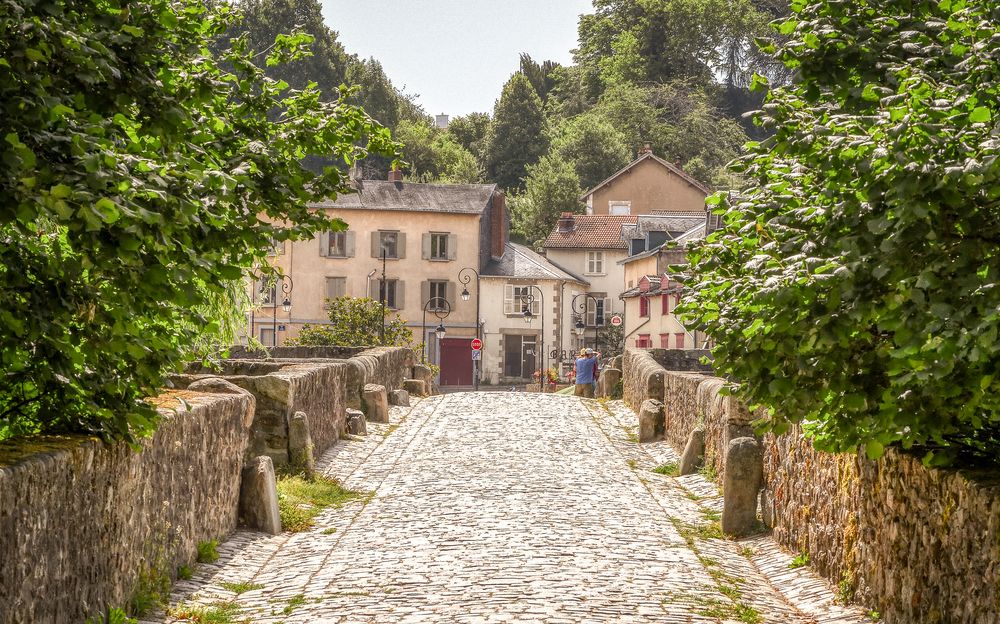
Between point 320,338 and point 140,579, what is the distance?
27.9 m

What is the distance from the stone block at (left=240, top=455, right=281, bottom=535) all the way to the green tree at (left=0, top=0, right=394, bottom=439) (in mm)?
3880

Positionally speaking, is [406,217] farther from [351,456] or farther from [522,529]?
[522,529]

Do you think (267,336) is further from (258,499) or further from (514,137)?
(258,499)

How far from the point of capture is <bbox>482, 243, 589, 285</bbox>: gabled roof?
199 ft

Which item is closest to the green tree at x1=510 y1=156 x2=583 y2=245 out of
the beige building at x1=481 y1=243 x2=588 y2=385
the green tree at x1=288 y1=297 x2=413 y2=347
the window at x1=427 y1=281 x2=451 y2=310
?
the beige building at x1=481 y1=243 x2=588 y2=385

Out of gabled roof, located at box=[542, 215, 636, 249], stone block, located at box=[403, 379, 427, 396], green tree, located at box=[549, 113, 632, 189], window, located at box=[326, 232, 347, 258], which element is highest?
green tree, located at box=[549, 113, 632, 189]

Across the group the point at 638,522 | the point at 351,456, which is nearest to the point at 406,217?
the point at 351,456

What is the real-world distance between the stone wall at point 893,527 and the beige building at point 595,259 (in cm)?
5439

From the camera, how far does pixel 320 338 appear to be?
3575 cm

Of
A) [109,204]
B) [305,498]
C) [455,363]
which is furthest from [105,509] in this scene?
[455,363]

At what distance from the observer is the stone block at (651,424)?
2031cm

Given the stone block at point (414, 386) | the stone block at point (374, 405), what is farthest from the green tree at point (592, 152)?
the stone block at point (374, 405)

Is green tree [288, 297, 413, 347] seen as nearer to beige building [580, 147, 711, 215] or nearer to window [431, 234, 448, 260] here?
window [431, 234, 448, 260]

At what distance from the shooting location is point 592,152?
78.0 m
